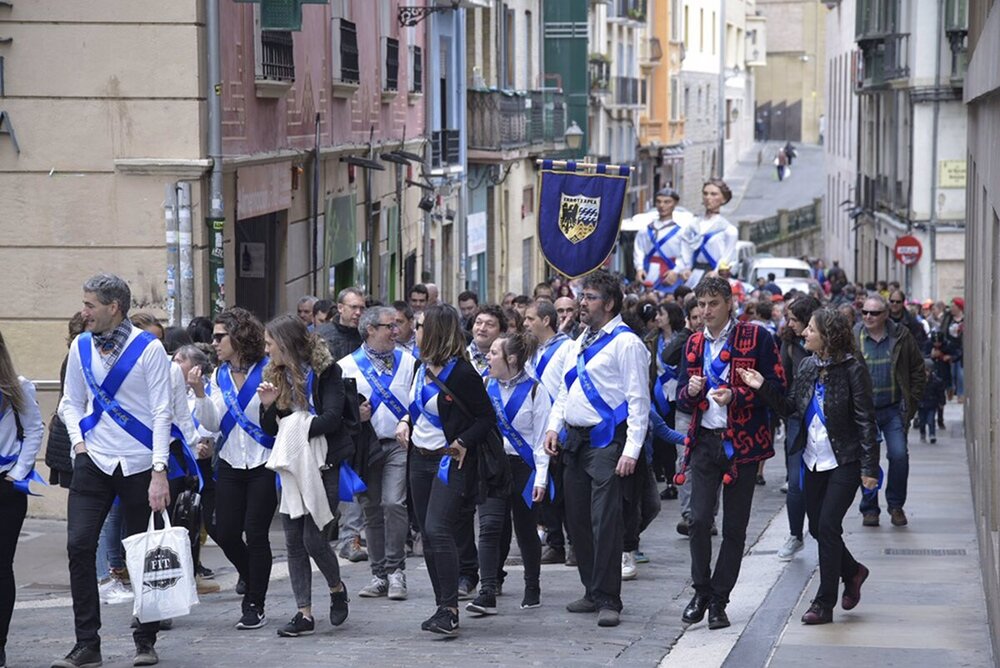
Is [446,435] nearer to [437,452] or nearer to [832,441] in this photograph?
[437,452]

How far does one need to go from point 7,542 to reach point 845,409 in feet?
14.4

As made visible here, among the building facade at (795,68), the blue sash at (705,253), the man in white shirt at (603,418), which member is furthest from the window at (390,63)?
the building facade at (795,68)

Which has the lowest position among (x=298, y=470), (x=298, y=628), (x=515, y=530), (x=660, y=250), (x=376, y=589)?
(x=376, y=589)

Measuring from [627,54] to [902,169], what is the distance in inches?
766

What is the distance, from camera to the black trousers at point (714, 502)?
31.5 feet

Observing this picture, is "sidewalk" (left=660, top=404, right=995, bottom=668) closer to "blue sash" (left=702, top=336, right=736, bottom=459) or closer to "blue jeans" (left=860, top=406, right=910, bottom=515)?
"blue jeans" (left=860, top=406, right=910, bottom=515)

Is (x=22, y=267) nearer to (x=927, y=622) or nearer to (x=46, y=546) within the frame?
(x=46, y=546)

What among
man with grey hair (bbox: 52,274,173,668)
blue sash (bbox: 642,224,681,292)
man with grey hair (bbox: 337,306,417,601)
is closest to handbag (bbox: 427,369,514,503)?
man with grey hair (bbox: 337,306,417,601)

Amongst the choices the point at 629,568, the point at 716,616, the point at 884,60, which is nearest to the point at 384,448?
the point at 629,568

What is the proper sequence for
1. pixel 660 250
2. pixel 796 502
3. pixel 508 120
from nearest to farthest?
pixel 796 502
pixel 660 250
pixel 508 120

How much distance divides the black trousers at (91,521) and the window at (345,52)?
41.6 feet

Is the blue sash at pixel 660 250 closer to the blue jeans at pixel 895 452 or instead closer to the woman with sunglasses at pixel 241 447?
the blue jeans at pixel 895 452

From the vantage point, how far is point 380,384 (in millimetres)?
10930

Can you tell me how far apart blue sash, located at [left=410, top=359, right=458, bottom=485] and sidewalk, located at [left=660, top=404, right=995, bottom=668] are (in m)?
1.51
